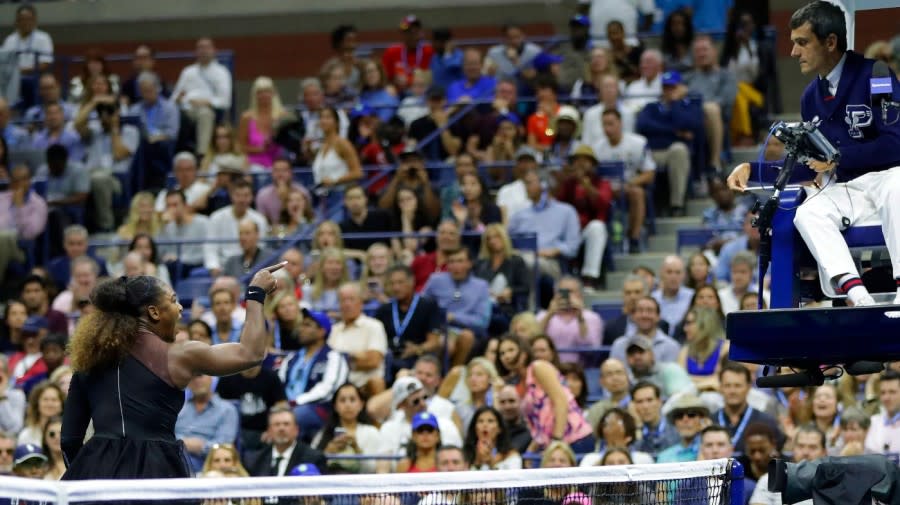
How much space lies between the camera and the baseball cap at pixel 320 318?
516 inches

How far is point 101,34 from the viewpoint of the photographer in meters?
22.4

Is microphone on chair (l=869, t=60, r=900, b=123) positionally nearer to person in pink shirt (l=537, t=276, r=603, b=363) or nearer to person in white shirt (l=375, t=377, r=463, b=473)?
person in white shirt (l=375, t=377, r=463, b=473)

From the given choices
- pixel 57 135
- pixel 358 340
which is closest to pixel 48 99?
pixel 57 135

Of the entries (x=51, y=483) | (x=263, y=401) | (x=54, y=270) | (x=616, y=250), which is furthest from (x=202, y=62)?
(x=51, y=483)

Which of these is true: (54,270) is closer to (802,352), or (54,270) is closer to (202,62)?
(202,62)

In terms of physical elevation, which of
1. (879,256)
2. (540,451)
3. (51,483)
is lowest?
(540,451)

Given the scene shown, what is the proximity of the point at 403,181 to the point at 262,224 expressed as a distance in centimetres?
133

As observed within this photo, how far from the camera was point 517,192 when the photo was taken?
15.8 m

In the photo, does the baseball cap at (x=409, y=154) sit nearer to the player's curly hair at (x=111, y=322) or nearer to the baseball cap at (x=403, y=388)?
the baseball cap at (x=403, y=388)

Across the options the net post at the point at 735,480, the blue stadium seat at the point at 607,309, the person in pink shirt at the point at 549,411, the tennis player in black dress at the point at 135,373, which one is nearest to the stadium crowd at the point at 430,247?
the person in pink shirt at the point at 549,411

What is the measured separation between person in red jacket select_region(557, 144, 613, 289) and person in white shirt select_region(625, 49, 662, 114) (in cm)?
156

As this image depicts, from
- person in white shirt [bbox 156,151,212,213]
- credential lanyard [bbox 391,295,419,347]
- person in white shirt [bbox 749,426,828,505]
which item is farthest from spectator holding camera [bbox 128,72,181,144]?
person in white shirt [bbox 749,426,828,505]

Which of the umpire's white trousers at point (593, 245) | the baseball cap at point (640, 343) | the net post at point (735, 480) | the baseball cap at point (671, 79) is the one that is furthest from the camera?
the baseball cap at point (671, 79)

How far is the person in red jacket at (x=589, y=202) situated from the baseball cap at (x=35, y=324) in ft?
14.9
